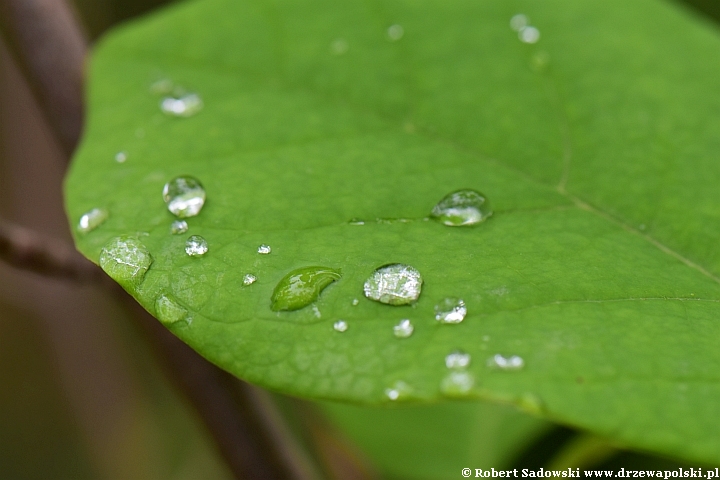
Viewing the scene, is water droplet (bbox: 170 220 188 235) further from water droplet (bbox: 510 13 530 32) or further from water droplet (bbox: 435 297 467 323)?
water droplet (bbox: 510 13 530 32)

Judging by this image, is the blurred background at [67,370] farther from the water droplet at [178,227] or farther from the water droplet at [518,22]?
the water droplet at [518,22]

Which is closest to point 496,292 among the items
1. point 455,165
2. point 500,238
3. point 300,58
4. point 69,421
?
point 500,238

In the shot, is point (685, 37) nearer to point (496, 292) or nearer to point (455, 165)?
point (455, 165)

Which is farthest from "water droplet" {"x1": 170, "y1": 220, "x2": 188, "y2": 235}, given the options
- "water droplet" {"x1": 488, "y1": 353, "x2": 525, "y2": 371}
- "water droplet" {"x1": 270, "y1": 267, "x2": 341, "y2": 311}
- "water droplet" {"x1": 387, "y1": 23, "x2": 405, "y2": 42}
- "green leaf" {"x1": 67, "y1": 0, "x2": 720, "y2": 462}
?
"water droplet" {"x1": 387, "y1": 23, "x2": 405, "y2": 42}

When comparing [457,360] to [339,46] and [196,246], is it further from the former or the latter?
[339,46]

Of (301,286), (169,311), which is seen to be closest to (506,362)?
(301,286)

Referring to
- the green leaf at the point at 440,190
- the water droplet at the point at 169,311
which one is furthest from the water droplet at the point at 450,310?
the water droplet at the point at 169,311
